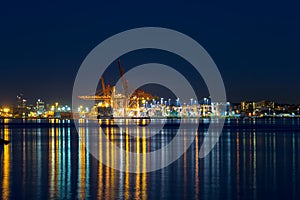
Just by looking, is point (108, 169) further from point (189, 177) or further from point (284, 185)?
point (284, 185)

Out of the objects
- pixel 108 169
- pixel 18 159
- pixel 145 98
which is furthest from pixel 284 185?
pixel 145 98

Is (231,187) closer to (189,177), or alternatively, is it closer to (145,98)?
(189,177)

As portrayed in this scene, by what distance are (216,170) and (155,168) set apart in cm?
165

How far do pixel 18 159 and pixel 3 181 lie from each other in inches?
231

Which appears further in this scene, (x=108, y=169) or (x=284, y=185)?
(x=108, y=169)

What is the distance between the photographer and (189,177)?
14156 millimetres

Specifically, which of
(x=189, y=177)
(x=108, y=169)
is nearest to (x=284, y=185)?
(x=189, y=177)

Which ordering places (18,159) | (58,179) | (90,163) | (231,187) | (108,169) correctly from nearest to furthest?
(231,187)
(58,179)
(108,169)
(90,163)
(18,159)

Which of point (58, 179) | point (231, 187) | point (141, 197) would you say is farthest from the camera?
point (58, 179)

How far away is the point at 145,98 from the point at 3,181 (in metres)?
94.7

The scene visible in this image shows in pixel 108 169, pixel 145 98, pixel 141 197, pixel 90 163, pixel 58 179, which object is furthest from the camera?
pixel 145 98

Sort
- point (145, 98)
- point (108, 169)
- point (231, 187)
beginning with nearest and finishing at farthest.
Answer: point (231, 187), point (108, 169), point (145, 98)

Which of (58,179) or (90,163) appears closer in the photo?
(58,179)

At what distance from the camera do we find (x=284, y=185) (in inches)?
500
